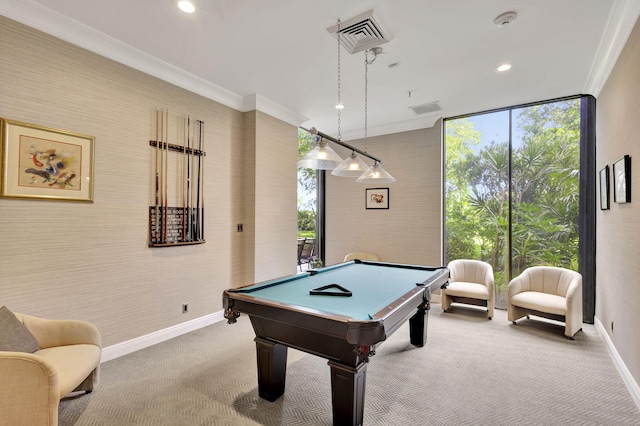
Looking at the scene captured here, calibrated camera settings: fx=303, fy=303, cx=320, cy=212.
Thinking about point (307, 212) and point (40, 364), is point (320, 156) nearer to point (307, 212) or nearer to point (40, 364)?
point (40, 364)

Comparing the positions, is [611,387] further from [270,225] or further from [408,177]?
[270,225]

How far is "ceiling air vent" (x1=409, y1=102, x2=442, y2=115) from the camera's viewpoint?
4.38 meters

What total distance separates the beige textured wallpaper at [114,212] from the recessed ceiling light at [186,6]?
1.07 m

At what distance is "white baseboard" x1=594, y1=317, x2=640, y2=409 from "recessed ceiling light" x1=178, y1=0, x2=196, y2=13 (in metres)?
4.37

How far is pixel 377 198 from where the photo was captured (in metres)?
5.47

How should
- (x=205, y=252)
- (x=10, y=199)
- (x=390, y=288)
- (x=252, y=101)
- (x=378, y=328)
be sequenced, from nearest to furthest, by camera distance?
(x=378, y=328) → (x=10, y=199) → (x=390, y=288) → (x=205, y=252) → (x=252, y=101)

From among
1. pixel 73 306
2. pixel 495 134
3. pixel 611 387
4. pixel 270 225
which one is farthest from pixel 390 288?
pixel 495 134

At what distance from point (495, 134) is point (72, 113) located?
5.18 meters

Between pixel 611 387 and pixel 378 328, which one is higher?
pixel 378 328

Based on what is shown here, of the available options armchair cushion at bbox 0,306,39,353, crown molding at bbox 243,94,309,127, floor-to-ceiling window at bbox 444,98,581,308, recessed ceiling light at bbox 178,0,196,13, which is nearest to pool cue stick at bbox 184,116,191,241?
crown molding at bbox 243,94,309,127

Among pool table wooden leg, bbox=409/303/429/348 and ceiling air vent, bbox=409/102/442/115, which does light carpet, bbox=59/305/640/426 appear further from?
ceiling air vent, bbox=409/102/442/115

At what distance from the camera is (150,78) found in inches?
126

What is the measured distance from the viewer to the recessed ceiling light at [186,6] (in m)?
2.29

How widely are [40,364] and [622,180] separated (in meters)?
4.32
